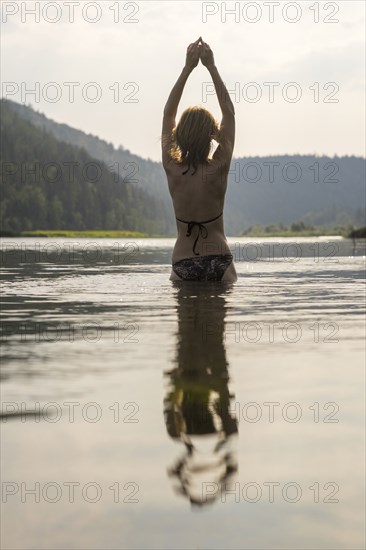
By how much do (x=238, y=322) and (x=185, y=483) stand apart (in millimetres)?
3829

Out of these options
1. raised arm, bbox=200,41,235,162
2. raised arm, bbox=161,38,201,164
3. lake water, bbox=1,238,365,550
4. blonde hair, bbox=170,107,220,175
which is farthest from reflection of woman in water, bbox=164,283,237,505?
raised arm, bbox=161,38,201,164

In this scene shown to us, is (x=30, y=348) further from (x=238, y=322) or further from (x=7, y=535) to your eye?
(x=7, y=535)

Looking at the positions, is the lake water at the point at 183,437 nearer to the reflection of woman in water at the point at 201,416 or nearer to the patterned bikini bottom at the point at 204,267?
the reflection of woman in water at the point at 201,416

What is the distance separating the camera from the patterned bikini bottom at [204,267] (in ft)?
29.7

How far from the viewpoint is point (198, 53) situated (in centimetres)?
879

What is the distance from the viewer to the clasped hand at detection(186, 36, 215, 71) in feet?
28.8

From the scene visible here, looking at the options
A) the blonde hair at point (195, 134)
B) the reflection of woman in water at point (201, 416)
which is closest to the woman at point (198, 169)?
the blonde hair at point (195, 134)

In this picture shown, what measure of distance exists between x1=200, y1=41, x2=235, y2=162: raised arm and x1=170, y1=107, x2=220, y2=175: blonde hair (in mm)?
106

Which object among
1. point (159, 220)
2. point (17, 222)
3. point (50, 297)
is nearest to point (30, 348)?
point (50, 297)

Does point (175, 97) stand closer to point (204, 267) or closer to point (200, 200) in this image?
point (200, 200)

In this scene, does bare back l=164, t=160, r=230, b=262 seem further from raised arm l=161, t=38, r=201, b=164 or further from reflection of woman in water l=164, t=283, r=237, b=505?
reflection of woman in water l=164, t=283, r=237, b=505

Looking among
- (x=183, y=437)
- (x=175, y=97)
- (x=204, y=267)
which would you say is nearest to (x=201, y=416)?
(x=183, y=437)

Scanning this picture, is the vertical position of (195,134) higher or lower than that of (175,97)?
lower

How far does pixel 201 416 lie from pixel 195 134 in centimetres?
597
